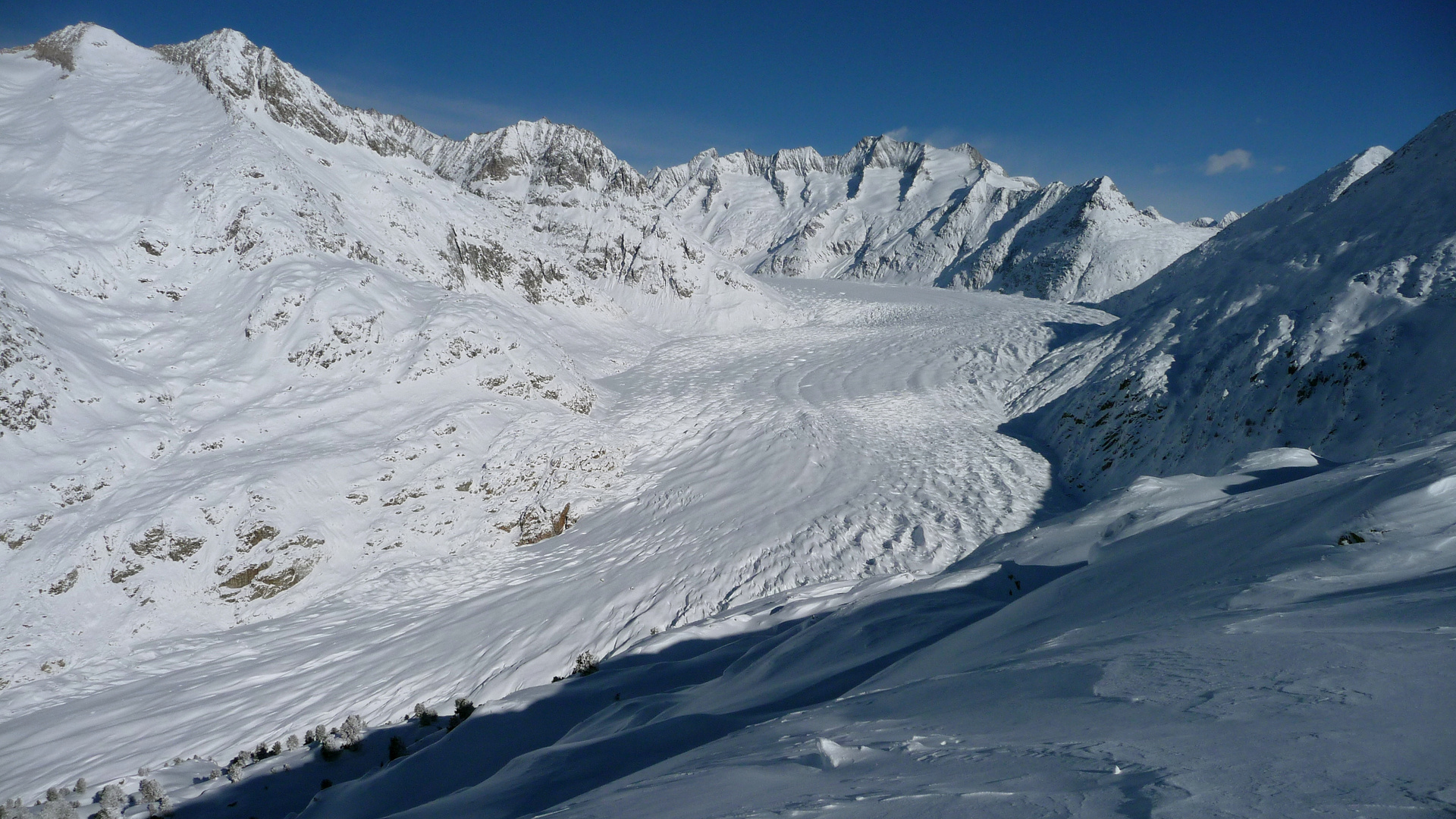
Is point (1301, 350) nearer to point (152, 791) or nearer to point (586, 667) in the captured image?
point (586, 667)

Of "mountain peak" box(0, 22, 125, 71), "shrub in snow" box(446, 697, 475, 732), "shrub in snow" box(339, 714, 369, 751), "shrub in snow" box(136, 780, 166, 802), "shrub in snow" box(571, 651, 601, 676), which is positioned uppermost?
"mountain peak" box(0, 22, 125, 71)

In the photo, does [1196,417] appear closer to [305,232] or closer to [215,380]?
[215,380]

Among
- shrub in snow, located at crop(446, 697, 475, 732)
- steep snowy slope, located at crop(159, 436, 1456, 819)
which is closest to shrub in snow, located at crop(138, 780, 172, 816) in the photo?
steep snowy slope, located at crop(159, 436, 1456, 819)

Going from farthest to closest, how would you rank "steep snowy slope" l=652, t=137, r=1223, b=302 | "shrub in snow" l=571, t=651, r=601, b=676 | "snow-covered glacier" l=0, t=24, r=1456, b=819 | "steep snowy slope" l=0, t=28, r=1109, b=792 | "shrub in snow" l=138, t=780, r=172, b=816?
"steep snowy slope" l=652, t=137, r=1223, b=302
"steep snowy slope" l=0, t=28, r=1109, b=792
"shrub in snow" l=571, t=651, r=601, b=676
"shrub in snow" l=138, t=780, r=172, b=816
"snow-covered glacier" l=0, t=24, r=1456, b=819

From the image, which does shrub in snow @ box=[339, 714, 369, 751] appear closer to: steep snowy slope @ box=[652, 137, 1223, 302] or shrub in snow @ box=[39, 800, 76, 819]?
shrub in snow @ box=[39, 800, 76, 819]

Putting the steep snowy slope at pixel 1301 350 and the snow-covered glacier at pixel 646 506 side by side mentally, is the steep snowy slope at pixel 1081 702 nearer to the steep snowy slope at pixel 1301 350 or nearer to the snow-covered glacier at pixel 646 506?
the snow-covered glacier at pixel 646 506

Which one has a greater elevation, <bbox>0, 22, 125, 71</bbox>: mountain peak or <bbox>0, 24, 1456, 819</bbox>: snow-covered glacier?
<bbox>0, 22, 125, 71</bbox>: mountain peak

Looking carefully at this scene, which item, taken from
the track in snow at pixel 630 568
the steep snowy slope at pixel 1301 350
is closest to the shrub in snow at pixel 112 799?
the track in snow at pixel 630 568
